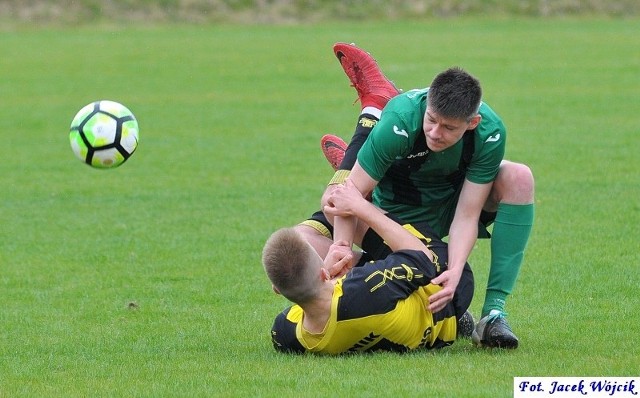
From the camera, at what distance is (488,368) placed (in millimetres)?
5871

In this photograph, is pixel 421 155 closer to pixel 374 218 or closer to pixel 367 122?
pixel 374 218

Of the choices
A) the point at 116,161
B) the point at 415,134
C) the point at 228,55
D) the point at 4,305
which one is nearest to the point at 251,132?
the point at 116,161

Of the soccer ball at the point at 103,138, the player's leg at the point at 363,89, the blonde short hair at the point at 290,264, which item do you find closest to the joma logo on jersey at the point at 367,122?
the player's leg at the point at 363,89

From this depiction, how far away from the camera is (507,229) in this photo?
6.75 m

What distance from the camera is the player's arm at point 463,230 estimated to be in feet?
20.8

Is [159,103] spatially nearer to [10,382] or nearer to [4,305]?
[4,305]

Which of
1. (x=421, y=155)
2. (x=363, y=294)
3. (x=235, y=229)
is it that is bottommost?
(x=235, y=229)

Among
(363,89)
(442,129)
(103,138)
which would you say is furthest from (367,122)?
(103,138)

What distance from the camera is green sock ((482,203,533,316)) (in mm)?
6715

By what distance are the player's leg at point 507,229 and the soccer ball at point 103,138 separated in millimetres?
3581

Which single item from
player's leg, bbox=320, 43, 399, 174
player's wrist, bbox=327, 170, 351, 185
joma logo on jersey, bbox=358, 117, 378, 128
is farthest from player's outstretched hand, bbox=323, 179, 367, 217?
player's leg, bbox=320, 43, 399, 174

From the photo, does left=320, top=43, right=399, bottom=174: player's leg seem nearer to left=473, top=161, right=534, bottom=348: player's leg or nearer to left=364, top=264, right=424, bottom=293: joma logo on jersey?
left=473, top=161, right=534, bottom=348: player's leg

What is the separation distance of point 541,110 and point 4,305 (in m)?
13.8

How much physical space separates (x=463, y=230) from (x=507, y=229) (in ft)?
0.98
